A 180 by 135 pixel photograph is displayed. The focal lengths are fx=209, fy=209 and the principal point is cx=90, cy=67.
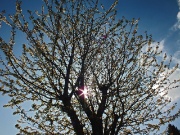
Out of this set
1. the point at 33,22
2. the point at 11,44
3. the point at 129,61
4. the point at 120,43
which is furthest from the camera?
the point at 120,43

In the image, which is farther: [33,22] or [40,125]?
[33,22]

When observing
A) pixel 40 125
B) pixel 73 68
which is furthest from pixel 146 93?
pixel 40 125

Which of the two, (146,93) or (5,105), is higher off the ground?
Result: (5,105)

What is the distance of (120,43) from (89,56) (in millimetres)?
2053

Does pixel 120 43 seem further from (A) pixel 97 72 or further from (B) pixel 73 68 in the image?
(B) pixel 73 68

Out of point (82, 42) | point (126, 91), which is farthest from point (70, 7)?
point (126, 91)

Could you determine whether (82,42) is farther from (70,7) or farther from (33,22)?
(33,22)

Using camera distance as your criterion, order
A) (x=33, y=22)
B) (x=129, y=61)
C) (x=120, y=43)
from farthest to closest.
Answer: (x=120, y=43)
(x=129, y=61)
(x=33, y=22)

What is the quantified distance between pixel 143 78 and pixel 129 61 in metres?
1.00

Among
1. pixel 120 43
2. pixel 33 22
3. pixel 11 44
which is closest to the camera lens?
pixel 11 44

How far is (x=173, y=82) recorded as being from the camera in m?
9.14

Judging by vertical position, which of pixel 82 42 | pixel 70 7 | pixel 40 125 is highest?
pixel 70 7

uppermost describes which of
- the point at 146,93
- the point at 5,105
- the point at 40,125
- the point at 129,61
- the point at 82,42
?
the point at 82,42

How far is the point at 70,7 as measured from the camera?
911 cm
